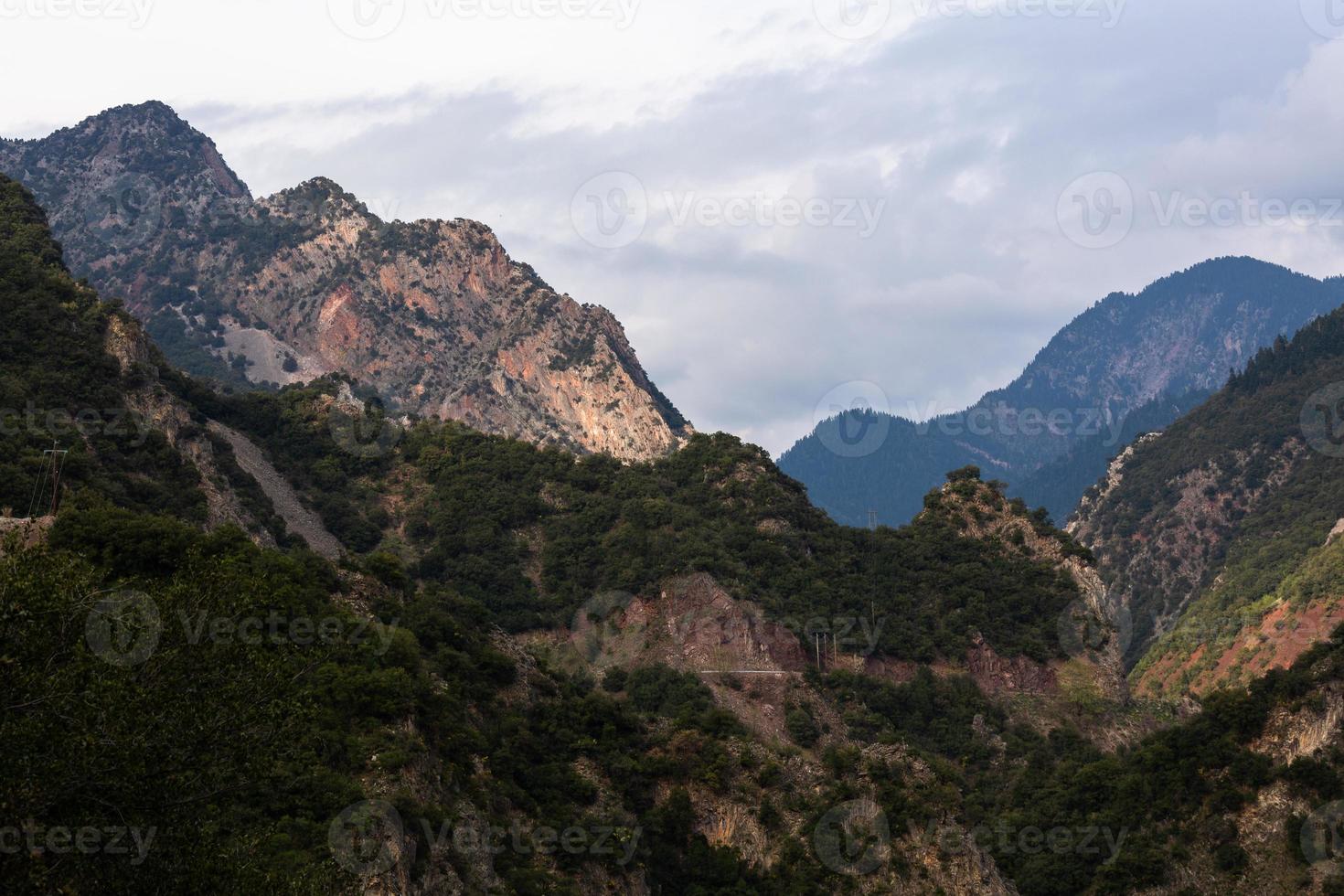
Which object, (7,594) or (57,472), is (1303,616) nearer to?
(57,472)

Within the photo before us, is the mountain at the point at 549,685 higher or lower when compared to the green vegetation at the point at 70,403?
lower

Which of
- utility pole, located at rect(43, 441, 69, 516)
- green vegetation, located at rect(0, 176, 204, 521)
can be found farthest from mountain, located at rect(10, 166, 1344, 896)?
utility pole, located at rect(43, 441, 69, 516)

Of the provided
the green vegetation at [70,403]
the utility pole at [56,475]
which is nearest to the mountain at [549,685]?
the green vegetation at [70,403]

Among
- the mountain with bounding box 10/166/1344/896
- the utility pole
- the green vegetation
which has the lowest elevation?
the mountain with bounding box 10/166/1344/896

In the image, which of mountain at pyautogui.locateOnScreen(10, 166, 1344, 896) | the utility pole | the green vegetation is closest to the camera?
mountain at pyautogui.locateOnScreen(10, 166, 1344, 896)

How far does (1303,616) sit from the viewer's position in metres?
154

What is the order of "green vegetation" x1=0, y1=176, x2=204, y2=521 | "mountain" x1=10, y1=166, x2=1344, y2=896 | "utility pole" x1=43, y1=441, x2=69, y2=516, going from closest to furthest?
1. "mountain" x1=10, y1=166, x2=1344, y2=896
2. "utility pole" x1=43, y1=441, x2=69, y2=516
3. "green vegetation" x1=0, y1=176, x2=204, y2=521

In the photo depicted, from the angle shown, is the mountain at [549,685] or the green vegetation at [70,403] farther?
the green vegetation at [70,403]

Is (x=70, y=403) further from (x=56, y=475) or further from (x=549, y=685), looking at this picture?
(x=549, y=685)

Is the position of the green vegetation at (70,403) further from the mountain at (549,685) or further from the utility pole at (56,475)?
the utility pole at (56,475)

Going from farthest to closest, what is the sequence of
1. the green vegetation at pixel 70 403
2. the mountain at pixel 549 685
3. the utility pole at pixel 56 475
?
the green vegetation at pixel 70 403, the utility pole at pixel 56 475, the mountain at pixel 549 685

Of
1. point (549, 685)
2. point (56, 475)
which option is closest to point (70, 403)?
point (56, 475)

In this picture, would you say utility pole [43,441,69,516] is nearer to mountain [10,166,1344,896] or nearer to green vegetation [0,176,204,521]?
green vegetation [0,176,204,521]

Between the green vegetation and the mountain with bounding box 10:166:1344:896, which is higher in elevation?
the green vegetation
